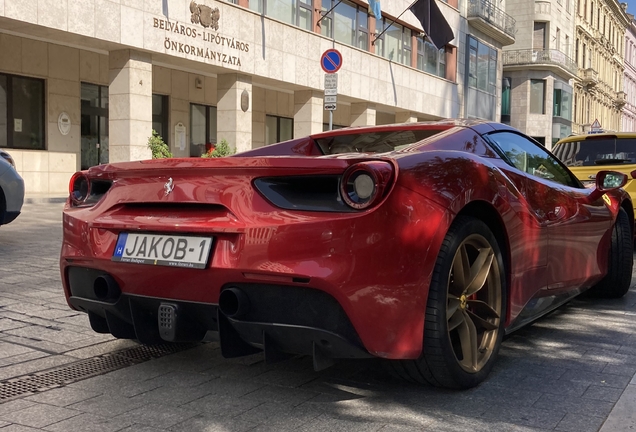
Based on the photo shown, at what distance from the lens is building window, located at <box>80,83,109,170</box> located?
1994 centimetres

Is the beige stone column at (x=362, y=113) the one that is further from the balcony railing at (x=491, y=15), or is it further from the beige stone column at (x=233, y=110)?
the balcony railing at (x=491, y=15)

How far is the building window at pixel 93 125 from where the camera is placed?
19.9 metres

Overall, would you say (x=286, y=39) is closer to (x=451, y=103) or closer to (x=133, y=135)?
(x=133, y=135)

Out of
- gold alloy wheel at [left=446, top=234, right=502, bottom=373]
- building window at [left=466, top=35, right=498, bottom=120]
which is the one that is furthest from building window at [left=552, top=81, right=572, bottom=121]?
gold alloy wheel at [left=446, top=234, right=502, bottom=373]

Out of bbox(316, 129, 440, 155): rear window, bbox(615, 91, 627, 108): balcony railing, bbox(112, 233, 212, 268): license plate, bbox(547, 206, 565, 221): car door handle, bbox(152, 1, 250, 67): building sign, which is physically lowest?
bbox(112, 233, 212, 268): license plate

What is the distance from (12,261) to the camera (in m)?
6.96

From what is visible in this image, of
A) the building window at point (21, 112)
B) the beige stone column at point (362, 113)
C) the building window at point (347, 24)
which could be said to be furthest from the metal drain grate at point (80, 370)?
the beige stone column at point (362, 113)

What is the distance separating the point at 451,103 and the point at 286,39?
1377 cm

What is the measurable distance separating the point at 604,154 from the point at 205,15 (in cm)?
1264

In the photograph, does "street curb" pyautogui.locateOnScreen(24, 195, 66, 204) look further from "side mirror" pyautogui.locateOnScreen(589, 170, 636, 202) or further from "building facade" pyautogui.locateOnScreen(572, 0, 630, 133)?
"building facade" pyautogui.locateOnScreen(572, 0, 630, 133)

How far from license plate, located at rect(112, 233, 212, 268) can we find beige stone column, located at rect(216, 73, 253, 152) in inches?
679

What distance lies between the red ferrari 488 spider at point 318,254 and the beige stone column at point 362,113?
77.7ft

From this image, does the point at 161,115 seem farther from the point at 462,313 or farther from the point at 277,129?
the point at 462,313

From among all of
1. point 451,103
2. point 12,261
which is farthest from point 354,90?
point 12,261
